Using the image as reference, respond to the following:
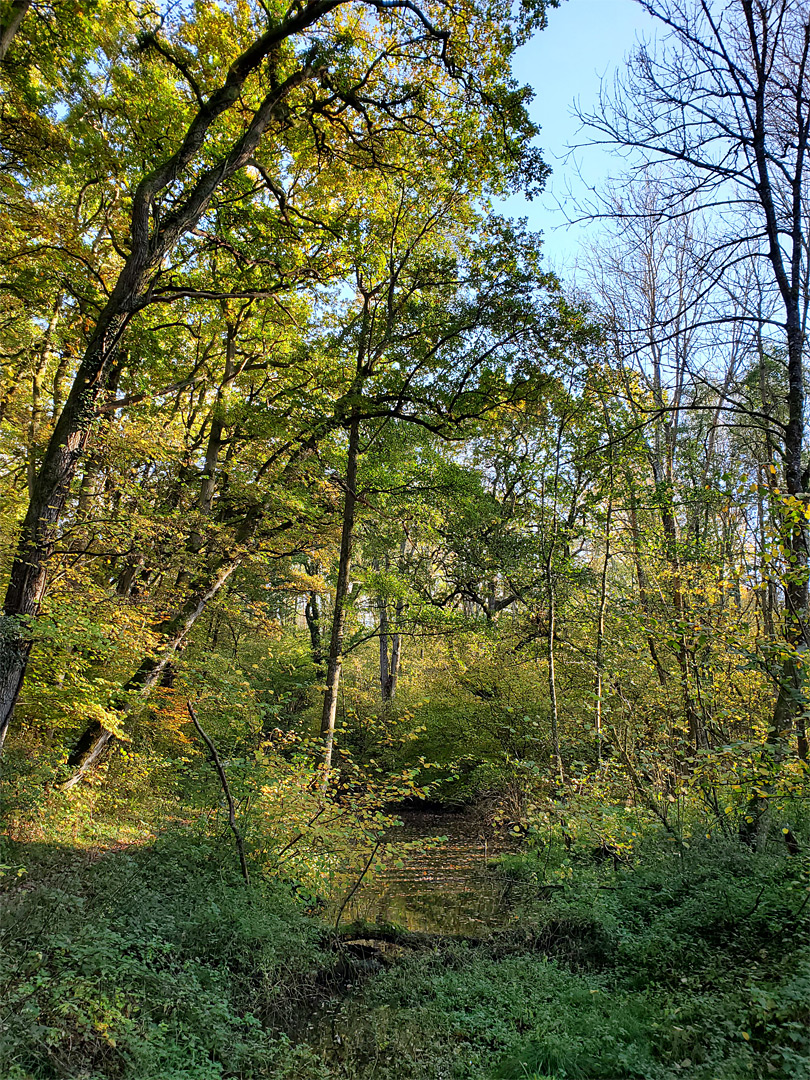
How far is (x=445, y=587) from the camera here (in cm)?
1462

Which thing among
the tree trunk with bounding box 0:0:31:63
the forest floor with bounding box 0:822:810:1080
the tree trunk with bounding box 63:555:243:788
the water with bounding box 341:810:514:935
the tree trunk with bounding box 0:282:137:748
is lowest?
the water with bounding box 341:810:514:935

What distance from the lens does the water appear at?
23.2 ft

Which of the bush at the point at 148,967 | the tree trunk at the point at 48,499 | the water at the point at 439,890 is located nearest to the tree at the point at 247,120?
the tree trunk at the point at 48,499

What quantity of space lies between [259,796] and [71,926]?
6.88 feet

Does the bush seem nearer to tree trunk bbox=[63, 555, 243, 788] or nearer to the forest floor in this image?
the forest floor

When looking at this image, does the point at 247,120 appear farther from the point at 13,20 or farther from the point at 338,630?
the point at 338,630

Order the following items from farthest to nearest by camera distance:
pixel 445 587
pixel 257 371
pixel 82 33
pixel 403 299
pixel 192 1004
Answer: pixel 445 587, pixel 257 371, pixel 403 299, pixel 82 33, pixel 192 1004

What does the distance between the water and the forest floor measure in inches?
22.3

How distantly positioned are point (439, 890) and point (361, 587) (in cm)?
477

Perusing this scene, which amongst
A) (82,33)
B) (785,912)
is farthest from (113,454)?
(785,912)

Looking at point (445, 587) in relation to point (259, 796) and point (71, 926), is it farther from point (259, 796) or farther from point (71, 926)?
point (71, 926)

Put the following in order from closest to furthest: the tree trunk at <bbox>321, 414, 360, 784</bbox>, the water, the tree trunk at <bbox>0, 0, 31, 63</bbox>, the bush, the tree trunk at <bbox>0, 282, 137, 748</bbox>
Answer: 1. the bush
2. the tree trunk at <bbox>0, 282, 137, 748</bbox>
3. the tree trunk at <bbox>0, 0, 31, 63</bbox>
4. the water
5. the tree trunk at <bbox>321, 414, 360, 784</bbox>

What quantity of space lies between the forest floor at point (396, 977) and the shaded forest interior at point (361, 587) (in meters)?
0.04

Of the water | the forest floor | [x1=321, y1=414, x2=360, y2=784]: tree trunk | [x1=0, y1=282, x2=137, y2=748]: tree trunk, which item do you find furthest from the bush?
[x1=321, y1=414, x2=360, y2=784]: tree trunk
